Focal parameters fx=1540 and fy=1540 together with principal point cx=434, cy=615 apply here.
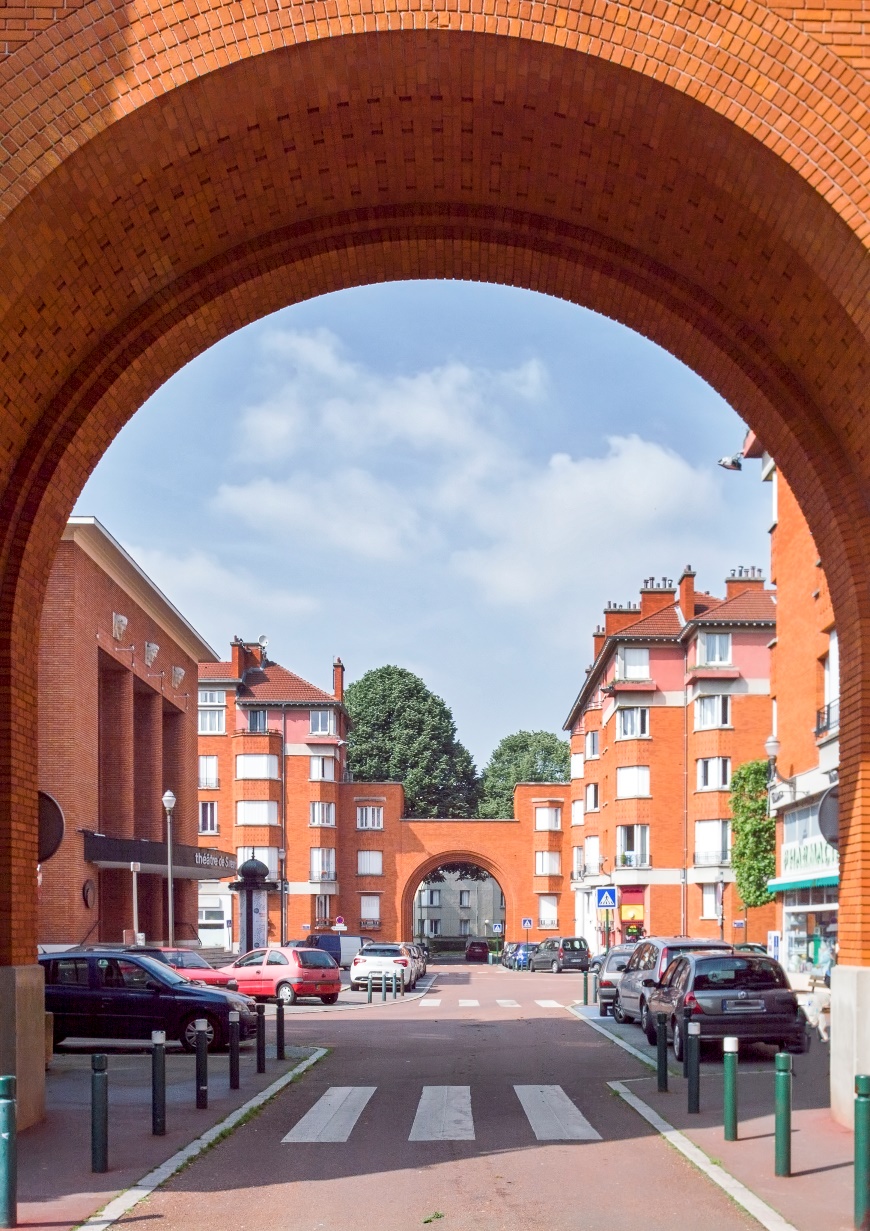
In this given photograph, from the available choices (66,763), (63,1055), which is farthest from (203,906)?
(63,1055)

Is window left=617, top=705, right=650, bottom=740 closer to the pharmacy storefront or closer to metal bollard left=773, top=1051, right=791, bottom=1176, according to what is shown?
the pharmacy storefront

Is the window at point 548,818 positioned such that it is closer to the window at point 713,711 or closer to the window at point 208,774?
the window at point 208,774

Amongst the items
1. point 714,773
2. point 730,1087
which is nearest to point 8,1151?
point 730,1087

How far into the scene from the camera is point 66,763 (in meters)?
37.8

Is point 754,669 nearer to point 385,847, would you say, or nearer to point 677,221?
point 385,847

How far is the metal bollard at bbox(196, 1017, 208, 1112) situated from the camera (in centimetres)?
1512

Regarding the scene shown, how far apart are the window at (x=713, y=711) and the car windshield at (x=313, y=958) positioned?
2820cm

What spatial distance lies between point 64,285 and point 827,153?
604 centimetres

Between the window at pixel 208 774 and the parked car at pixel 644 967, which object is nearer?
the parked car at pixel 644 967

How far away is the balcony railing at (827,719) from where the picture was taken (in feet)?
105

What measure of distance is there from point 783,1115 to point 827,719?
22295 millimetres

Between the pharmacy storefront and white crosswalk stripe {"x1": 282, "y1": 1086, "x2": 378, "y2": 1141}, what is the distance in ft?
48.9

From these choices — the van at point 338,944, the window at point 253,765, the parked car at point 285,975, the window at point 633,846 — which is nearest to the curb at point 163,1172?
the parked car at point 285,975

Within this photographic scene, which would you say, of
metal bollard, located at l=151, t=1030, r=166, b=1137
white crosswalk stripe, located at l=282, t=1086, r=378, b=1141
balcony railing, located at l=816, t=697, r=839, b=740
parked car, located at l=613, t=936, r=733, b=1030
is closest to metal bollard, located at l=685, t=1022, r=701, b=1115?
white crosswalk stripe, located at l=282, t=1086, r=378, b=1141
